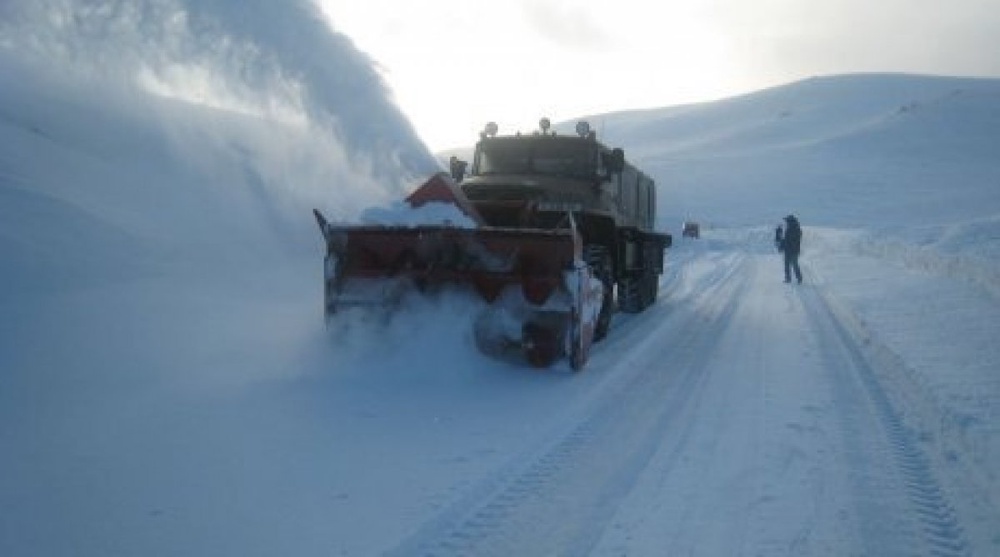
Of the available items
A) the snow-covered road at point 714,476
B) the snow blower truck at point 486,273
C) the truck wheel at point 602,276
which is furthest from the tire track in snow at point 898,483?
the truck wheel at point 602,276

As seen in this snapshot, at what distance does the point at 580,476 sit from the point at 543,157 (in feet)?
21.3

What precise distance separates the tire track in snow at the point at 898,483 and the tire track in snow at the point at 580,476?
1.14m

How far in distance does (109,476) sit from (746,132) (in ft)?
344

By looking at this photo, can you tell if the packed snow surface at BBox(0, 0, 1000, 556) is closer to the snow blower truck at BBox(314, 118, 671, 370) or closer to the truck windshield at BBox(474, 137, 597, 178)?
the snow blower truck at BBox(314, 118, 671, 370)

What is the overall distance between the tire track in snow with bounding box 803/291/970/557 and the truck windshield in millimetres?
4060

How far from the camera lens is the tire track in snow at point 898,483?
13.1 ft

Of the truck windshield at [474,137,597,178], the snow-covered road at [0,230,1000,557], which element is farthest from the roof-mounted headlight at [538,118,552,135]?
the snow-covered road at [0,230,1000,557]

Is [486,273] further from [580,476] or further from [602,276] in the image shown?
[580,476]

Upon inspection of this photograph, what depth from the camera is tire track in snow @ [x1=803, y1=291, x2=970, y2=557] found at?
3986 mm

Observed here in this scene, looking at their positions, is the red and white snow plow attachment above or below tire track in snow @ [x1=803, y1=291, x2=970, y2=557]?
above

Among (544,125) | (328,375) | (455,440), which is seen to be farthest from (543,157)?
(455,440)

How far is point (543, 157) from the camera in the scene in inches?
427

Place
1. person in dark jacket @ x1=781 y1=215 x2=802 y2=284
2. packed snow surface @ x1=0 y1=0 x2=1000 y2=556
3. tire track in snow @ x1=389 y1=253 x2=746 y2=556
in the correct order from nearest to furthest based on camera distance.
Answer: tire track in snow @ x1=389 y1=253 x2=746 y2=556 < packed snow surface @ x1=0 y1=0 x2=1000 y2=556 < person in dark jacket @ x1=781 y1=215 x2=802 y2=284

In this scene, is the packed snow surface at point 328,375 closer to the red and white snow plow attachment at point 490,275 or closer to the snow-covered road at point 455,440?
the snow-covered road at point 455,440
